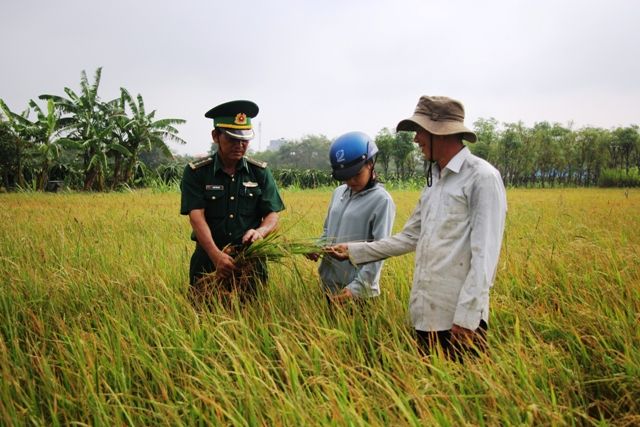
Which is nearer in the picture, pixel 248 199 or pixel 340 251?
pixel 340 251

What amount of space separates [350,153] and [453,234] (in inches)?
26.4

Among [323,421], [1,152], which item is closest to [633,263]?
[323,421]

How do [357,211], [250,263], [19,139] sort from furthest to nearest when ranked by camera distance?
1. [19,139]
2. [250,263]
3. [357,211]

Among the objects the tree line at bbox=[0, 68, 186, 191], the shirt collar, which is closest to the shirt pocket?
the shirt collar

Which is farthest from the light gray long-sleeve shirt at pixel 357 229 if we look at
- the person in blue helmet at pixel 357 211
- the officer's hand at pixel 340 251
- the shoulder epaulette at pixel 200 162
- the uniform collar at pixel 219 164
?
the shoulder epaulette at pixel 200 162

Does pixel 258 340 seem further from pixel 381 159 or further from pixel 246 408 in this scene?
pixel 381 159

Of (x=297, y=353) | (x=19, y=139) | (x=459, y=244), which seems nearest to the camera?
(x=459, y=244)

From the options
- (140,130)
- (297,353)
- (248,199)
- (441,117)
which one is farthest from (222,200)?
(140,130)

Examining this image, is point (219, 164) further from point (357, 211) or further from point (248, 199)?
point (357, 211)

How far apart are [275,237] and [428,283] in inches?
35.1

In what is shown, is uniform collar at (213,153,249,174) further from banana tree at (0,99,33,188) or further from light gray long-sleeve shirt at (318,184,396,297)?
banana tree at (0,99,33,188)

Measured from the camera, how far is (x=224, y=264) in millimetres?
2277

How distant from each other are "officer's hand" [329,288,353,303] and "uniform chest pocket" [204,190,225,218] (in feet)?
2.80

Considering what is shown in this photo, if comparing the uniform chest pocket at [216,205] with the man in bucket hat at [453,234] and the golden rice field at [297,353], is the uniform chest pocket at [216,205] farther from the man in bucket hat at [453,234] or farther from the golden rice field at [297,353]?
the man in bucket hat at [453,234]
